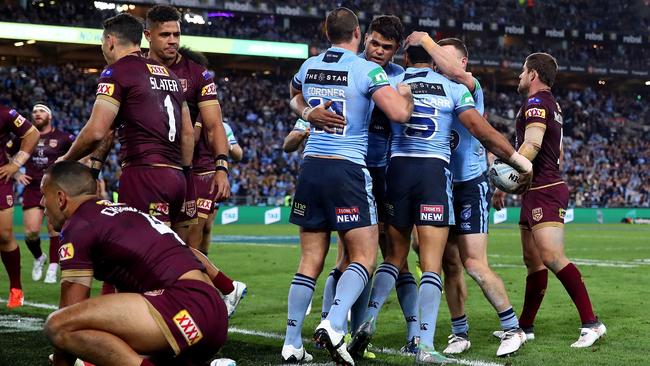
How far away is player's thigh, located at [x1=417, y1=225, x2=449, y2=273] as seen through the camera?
7066mm

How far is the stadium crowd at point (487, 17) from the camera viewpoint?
47906 mm

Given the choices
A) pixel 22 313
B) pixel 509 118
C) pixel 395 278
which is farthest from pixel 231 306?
pixel 509 118

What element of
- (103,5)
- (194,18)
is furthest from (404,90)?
(194,18)

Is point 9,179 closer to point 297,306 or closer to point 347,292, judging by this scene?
point 297,306

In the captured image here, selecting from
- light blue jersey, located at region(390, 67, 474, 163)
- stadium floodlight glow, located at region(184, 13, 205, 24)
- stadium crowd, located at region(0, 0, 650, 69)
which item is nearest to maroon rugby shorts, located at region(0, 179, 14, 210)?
light blue jersey, located at region(390, 67, 474, 163)

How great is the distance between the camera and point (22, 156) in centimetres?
1045

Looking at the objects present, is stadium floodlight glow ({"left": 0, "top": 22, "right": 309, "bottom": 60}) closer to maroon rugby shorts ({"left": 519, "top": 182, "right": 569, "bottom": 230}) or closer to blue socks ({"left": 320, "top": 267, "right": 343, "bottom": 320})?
maroon rugby shorts ({"left": 519, "top": 182, "right": 569, "bottom": 230})

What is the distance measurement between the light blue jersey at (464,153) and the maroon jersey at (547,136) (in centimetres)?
66

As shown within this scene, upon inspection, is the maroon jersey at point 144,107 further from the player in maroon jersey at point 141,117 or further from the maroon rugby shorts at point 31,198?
the maroon rugby shorts at point 31,198

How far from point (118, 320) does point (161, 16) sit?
10.5 ft

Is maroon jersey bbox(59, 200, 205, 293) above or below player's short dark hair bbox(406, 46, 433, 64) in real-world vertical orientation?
below

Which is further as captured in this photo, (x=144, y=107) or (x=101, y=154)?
(x=101, y=154)

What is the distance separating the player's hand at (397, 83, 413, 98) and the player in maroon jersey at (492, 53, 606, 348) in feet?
5.09

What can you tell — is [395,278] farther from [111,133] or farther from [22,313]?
[22,313]
